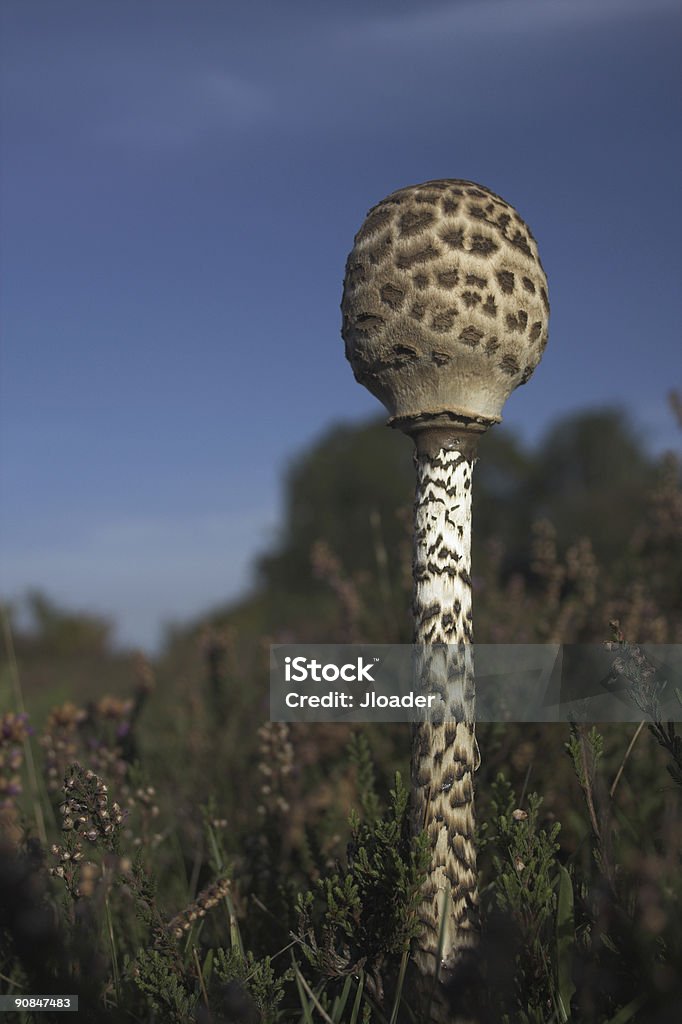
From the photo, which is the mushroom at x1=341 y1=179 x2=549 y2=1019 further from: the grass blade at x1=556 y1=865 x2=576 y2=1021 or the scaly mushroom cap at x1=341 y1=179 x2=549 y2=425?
the grass blade at x1=556 y1=865 x2=576 y2=1021

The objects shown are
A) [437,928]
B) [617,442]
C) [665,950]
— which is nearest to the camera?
[665,950]

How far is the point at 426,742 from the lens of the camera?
9.88ft

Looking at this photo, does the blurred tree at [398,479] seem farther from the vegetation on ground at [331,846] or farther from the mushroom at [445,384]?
the mushroom at [445,384]

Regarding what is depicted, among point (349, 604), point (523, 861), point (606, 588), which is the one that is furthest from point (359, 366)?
point (606, 588)

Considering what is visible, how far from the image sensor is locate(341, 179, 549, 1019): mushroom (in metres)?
2.97

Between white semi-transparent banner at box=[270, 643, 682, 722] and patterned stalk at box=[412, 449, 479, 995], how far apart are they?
1cm

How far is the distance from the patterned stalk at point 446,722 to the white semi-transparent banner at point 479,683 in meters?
0.01

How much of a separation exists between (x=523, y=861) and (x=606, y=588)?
471 centimetres

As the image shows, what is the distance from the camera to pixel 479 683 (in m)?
4.73

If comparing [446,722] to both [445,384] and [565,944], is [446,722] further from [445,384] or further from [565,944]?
[445,384]

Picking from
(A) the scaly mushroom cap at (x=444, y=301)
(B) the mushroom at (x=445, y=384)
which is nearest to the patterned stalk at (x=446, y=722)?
(B) the mushroom at (x=445, y=384)

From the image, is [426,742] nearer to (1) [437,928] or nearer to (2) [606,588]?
(1) [437,928]

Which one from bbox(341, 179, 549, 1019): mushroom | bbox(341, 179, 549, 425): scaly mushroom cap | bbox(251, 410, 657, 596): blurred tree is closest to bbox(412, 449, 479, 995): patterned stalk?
bbox(341, 179, 549, 1019): mushroom

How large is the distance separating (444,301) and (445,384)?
0.95 ft
